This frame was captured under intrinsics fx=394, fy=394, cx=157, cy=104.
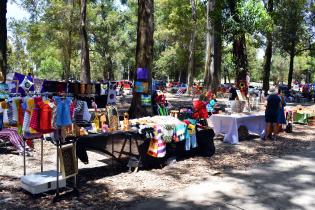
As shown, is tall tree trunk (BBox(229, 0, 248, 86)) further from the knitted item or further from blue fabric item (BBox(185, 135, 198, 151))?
the knitted item

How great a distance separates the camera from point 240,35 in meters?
18.0

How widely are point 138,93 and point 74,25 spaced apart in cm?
2251

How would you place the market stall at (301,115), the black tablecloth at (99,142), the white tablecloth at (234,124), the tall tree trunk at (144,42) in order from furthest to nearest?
the market stall at (301,115) → the tall tree trunk at (144,42) → the white tablecloth at (234,124) → the black tablecloth at (99,142)

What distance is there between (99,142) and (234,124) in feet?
16.6

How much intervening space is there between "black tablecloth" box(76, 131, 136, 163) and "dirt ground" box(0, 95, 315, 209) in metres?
0.47

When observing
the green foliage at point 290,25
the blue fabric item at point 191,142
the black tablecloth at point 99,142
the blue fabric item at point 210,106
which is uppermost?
→ the green foliage at point 290,25

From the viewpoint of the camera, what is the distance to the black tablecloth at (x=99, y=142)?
23.0 feet

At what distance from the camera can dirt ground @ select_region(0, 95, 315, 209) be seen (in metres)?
6.00

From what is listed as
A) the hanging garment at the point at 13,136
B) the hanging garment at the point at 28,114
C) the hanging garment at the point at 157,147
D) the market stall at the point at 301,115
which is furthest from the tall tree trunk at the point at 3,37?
the market stall at the point at 301,115

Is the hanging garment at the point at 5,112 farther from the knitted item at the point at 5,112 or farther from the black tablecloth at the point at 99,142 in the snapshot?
the black tablecloth at the point at 99,142

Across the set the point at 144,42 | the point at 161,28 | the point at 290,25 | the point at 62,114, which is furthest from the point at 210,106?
the point at 161,28

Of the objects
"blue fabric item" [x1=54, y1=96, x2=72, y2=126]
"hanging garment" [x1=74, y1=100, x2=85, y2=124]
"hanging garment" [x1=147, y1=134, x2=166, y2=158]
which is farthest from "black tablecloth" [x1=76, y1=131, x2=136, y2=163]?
"hanging garment" [x1=74, y1=100, x2=85, y2=124]

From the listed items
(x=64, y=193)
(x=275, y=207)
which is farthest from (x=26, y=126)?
(x=275, y=207)

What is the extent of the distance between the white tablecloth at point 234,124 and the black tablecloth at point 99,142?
4325 millimetres
